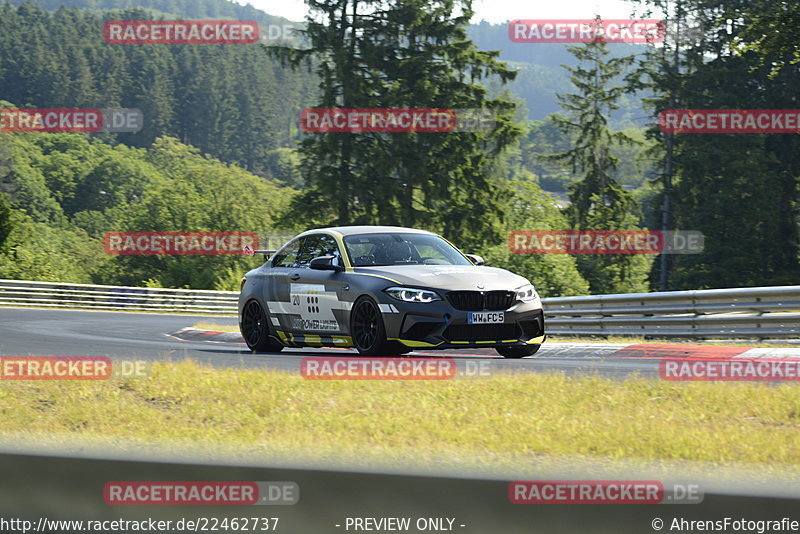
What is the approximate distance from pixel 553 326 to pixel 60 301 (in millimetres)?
25169

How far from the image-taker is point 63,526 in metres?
4.88

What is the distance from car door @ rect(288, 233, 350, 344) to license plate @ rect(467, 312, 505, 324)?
157 centimetres

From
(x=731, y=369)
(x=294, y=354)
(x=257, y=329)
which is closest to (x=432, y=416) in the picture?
(x=731, y=369)

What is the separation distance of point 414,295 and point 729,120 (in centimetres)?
3910

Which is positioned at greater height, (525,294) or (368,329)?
(525,294)

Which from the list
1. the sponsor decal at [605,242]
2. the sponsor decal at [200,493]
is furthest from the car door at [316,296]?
the sponsor decal at [605,242]

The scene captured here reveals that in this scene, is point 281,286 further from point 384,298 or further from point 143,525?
point 143,525

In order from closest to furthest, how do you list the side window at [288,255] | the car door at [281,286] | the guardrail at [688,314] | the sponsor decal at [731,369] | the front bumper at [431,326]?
1. the sponsor decal at [731,369]
2. the front bumper at [431,326]
3. the car door at [281,286]
4. the side window at [288,255]
5. the guardrail at [688,314]

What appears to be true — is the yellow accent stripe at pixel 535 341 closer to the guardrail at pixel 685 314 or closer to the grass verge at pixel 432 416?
the grass verge at pixel 432 416

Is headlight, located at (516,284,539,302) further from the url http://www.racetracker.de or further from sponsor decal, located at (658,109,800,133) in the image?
sponsor decal, located at (658,109,800,133)

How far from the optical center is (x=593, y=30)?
192 ft

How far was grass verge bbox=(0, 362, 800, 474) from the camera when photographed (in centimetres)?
602

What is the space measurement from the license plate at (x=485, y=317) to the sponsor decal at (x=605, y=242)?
36.5m

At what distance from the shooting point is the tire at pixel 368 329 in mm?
11195
